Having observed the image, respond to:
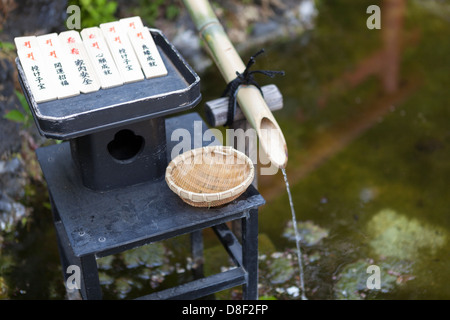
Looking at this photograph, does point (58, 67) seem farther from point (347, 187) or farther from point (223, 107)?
point (347, 187)

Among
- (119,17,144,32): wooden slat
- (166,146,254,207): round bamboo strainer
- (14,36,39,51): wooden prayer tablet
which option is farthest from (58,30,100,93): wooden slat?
(166,146,254,207): round bamboo strainer

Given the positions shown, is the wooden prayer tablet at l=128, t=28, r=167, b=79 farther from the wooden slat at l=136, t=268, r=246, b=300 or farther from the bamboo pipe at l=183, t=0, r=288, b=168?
the wooden slat at l=136, t=268, r=246, b=300

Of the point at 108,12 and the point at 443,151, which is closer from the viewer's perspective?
the point at 443,151

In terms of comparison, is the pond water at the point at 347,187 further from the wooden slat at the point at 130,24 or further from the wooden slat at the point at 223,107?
the wooden slat at the point at 130,24

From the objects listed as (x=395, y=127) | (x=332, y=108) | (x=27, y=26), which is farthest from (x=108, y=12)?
(x=395, y=127)

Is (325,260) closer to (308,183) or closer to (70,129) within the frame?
(308,183)
